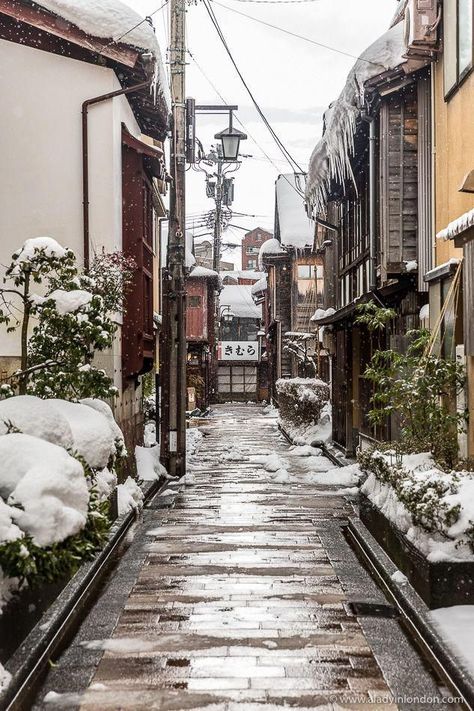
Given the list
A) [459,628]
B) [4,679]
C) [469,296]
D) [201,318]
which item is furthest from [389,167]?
[201,318]

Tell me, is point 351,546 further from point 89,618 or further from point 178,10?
point 178,10

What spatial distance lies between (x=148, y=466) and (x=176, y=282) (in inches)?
162

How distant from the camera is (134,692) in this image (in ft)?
18.5

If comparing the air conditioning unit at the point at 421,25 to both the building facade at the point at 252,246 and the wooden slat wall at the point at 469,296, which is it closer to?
the wooden slat wall at the point at 469,296

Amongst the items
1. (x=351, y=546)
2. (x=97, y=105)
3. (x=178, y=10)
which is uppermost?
(x=178, y=10)

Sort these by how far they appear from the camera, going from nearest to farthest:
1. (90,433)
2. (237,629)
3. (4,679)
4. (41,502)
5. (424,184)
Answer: (4,679) → (41,502) → (237,629) → (90,433) → (424,184)

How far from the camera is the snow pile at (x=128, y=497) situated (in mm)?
12546

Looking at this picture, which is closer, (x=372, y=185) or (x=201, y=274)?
(x=372, y=185)

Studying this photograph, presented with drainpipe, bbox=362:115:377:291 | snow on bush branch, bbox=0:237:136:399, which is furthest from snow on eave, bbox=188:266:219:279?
snow on bush branch, bbox=0:237:136:399

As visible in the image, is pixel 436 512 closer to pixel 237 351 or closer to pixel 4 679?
pixel 4 679

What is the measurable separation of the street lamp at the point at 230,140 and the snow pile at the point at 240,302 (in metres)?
46.3

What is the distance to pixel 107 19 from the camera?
572 inches

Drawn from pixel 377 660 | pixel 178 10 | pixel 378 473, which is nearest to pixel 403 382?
pixel 378 473

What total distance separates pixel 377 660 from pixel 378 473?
13.9 ft
